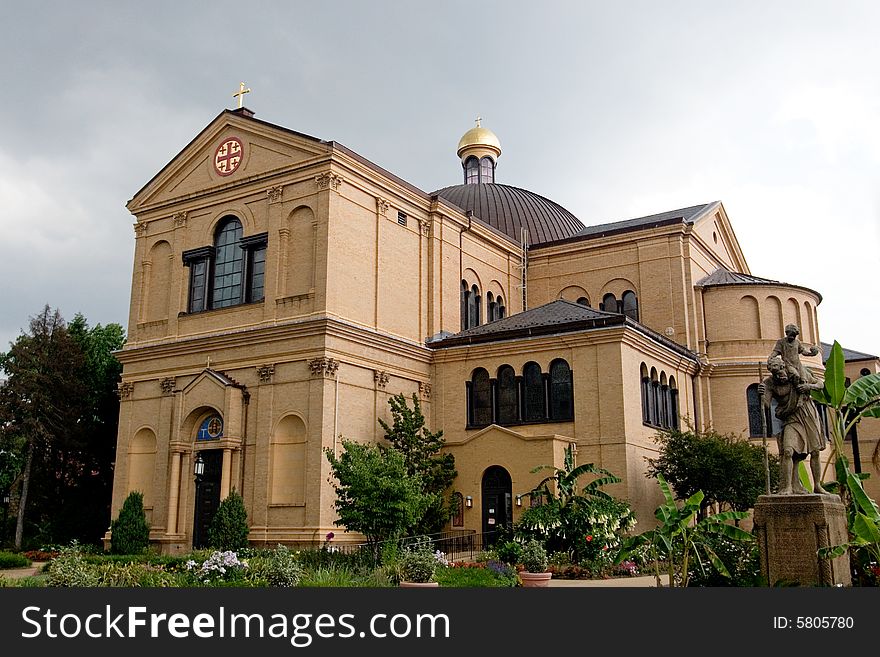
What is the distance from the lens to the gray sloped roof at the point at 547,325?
32969 millimetres

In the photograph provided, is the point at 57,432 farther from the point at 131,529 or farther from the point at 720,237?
the point at 720,237

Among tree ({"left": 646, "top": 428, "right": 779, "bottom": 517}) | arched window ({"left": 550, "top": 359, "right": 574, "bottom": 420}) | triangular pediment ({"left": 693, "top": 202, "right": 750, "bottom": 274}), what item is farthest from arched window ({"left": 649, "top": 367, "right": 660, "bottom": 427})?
triangular pediment ({"left": 693, "top": 202, "right": 750, "bottom": 274})

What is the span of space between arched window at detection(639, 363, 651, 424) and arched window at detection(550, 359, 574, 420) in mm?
3000

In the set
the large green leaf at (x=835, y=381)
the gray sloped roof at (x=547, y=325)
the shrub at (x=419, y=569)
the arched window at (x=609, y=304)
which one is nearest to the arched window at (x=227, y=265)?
the gray sloped roof at (x=547, y=325)

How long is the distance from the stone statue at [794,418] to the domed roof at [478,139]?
39.9 m

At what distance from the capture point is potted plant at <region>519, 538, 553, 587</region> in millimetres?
21281

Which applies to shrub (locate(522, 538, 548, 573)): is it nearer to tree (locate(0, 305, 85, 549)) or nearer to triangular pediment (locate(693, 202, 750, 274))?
triangular pediment (locate(693, 202, 750, 274))

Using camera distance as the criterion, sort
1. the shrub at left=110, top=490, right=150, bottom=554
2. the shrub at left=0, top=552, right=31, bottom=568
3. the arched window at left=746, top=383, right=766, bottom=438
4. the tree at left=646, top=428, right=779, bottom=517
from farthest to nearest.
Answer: the arched window at left=746, top=383, right=766, bottom=438, the shrub at left=110, top=490, right=150, bottom=554, the tree at left=646, top=428, right=779, bottom=517, the shrub at left=0, top=552, right=31, bottom=568

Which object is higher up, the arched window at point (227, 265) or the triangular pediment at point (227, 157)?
the triangular pediment at point (227, 157)

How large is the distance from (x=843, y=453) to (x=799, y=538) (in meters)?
2.86

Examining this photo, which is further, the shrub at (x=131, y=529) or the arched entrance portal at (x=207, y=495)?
the arched entrance portal at (x=207, y=495)

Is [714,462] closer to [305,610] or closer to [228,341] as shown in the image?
[228,341]

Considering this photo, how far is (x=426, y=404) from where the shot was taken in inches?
1435

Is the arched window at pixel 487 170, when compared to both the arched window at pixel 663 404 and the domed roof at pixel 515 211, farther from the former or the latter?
the arched window at pixel 663 404
